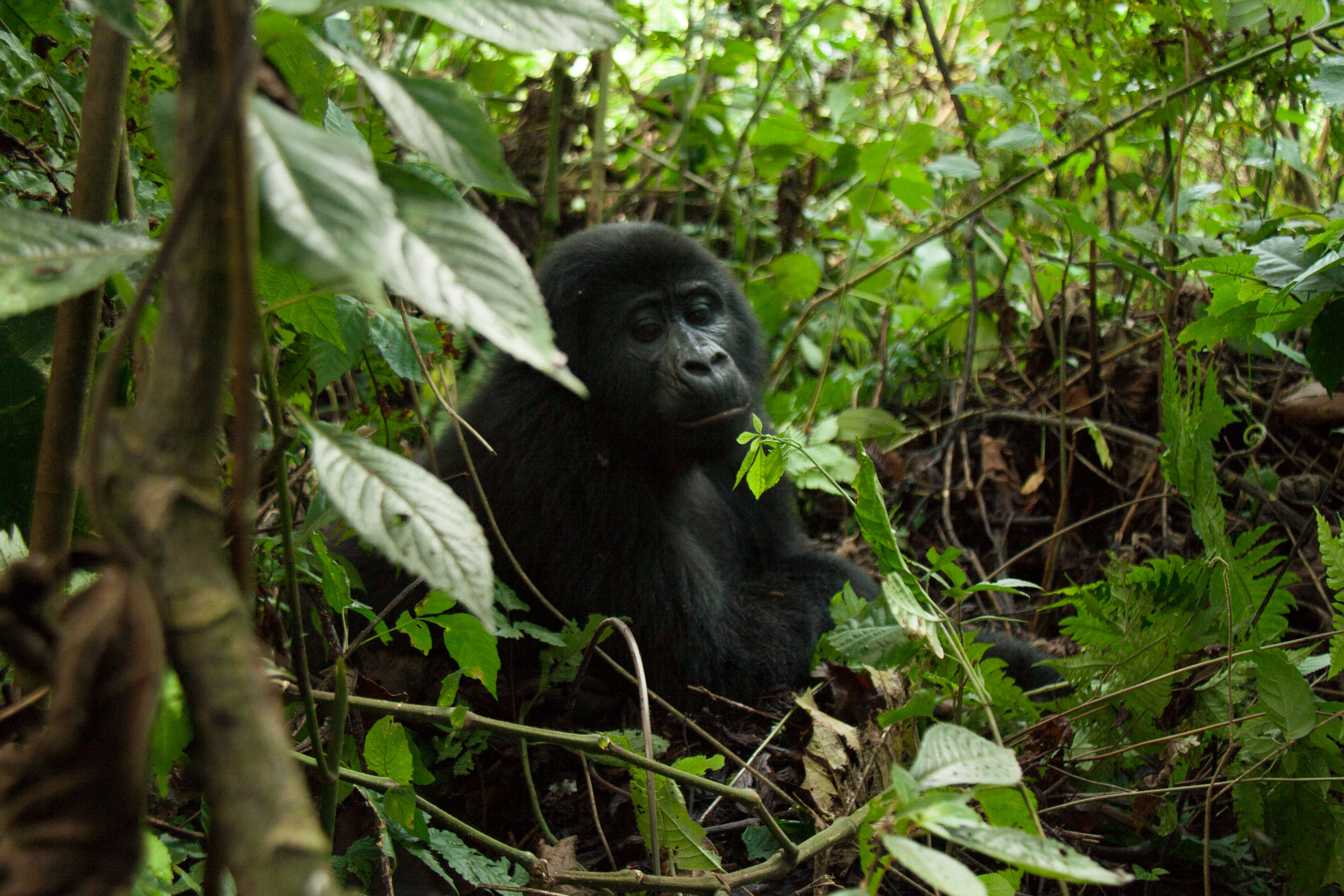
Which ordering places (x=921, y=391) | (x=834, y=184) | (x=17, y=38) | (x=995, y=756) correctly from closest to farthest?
(x=995, y=756)
(x=17, y=38)
(x=921, y=391)
(x=834, y=184)

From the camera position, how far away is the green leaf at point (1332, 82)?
1.81 meters

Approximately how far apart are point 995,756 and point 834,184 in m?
4.38

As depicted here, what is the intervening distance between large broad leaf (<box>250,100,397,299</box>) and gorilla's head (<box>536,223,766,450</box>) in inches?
82.7

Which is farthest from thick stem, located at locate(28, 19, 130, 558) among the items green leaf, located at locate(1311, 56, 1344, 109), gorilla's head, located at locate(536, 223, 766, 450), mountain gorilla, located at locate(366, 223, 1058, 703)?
green leaf, located at locate(1311, 56, 1344, 109)

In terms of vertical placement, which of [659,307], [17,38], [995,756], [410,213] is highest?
[17,38]

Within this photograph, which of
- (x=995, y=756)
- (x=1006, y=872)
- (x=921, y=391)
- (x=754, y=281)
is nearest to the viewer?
(x=995, y=756)

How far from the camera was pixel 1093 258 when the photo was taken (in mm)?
2986

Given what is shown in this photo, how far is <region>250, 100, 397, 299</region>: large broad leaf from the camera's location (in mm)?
556

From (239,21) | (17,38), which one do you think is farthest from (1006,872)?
(17,38)

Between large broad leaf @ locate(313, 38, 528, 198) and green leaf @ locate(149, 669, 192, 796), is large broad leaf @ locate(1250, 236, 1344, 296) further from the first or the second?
green leaf @ locate(149, 669, 192, 796)

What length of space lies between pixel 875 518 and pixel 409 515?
69cm

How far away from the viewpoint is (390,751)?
133 cm

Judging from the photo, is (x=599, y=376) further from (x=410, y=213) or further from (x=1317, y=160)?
(x=1317, y=160)

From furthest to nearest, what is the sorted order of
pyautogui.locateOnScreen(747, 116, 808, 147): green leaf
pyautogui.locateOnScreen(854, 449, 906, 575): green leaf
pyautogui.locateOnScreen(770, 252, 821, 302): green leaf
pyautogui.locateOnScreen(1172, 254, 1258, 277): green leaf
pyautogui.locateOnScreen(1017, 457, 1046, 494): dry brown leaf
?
pyautogui.locateOnScreen(747, 116, 808, 147): green leaf
pyautogui.locateOnScreen(770, 252, 821, 302): green leaf
pyautogui.locateOnScreen(1017, 457, 1046, 494): dry brown leaf
pyautogui.locateOnScreen(1172, 254, 1258, 277): green leaf
pyautogui.locateOnScreen(854, 449, 906, 575): green leaf
